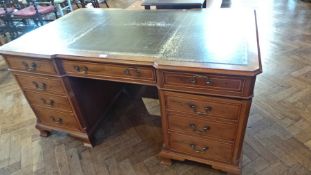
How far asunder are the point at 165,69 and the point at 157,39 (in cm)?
29

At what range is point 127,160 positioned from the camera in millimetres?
1575

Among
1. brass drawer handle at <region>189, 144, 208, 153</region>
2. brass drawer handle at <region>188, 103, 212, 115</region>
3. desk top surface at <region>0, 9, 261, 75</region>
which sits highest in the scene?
desk top surface at <region>0, 9, 261, 75</region>

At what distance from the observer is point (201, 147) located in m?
1.32

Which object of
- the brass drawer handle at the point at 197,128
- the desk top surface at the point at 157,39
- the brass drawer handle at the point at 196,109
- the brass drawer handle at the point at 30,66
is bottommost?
the brass drawer handle at the point at 197,128

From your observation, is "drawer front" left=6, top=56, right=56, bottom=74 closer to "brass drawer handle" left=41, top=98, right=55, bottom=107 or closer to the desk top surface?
the desk top surface

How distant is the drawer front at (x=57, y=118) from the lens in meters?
1.60

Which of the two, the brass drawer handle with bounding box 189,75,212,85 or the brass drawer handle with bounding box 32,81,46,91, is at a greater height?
the brass drawer handle with bounding box 189,75,212,85

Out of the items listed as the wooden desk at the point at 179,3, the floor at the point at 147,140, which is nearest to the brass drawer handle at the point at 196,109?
the floor at the point at 147,140

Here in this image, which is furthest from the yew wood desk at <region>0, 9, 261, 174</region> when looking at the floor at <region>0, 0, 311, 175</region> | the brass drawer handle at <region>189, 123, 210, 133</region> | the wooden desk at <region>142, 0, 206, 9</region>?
the wooden desk at <region>142, 0, 206, 9</region>

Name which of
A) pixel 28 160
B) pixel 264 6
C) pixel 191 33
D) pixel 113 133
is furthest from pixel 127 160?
pixel 264 6

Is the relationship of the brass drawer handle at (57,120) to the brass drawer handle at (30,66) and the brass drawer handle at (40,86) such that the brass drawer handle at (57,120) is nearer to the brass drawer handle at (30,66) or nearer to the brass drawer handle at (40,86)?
the brass drawer handle at (40,86)

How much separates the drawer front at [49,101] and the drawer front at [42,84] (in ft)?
0.15

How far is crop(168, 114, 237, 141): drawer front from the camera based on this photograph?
119 cm

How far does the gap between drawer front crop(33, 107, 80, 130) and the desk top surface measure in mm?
482
